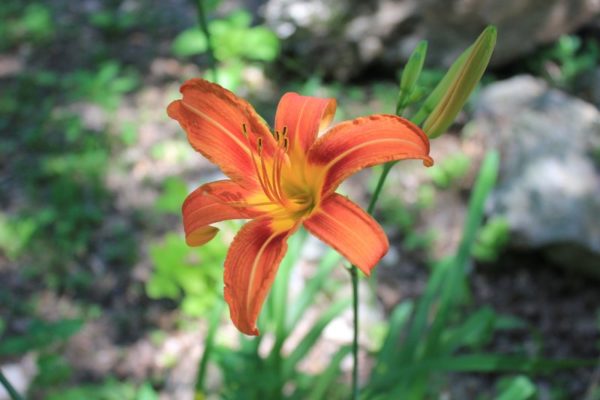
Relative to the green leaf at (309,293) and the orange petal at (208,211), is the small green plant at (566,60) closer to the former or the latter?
the green leaf at (309,293)

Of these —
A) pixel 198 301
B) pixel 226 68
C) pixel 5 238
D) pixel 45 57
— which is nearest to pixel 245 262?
pixel 198 301

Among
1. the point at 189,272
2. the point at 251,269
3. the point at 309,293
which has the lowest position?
the point at 251,269

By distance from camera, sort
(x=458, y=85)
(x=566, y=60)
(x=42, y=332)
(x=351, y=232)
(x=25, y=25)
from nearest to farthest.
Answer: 1. (x=351, y=232)
2. (x=458, y=85)
3. (x=42, y=332)
4. (x=566, y=60)
5. (x=25, y=25)

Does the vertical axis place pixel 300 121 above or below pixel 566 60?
below

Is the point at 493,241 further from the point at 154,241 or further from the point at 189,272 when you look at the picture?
the point at 154,241

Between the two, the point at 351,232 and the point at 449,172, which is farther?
the point at 449,172

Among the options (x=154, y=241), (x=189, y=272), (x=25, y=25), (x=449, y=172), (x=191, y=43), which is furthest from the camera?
(x=25, y=25)

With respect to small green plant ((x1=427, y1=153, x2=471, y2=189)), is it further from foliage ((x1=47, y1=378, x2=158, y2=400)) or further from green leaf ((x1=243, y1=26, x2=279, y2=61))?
foliage ((x1=47, y1=378, x2=158, y2=400))

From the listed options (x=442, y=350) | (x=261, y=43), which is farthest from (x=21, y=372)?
(x=261, y=43)

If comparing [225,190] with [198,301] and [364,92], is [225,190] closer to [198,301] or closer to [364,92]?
[198,301]
